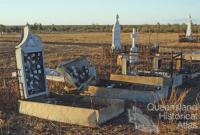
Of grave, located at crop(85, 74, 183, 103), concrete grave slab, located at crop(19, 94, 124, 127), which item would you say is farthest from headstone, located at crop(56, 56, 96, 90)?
concrete grave slab, located at crop(19, 94, 124, 127)

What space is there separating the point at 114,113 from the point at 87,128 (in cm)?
82

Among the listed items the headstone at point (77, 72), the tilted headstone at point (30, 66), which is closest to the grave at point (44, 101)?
the tilted headstone at point (30, 66)

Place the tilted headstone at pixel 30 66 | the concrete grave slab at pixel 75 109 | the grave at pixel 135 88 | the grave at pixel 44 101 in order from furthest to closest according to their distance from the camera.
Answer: the grave at pixel 135 88
the tilted headstone at pixel 30 66
the grave at pixel 44 101
the concrete grave slab at pixel 75 109

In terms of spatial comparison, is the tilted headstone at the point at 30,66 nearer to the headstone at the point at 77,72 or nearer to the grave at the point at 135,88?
the headstone at the point at 77,72

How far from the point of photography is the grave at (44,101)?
7836 millimetres

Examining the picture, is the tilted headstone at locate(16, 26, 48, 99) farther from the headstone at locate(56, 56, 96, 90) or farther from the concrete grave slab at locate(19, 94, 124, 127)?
the headstone at locate(56, 56, 96, 90)

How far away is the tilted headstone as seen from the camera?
30.2ft

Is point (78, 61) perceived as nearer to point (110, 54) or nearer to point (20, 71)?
point (20, 71)

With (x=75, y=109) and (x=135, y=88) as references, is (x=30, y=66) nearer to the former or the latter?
(x=75, y=109)

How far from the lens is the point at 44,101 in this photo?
9047mm

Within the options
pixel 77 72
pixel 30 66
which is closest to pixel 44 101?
pixel 30 66

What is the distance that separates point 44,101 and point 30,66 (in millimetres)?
973

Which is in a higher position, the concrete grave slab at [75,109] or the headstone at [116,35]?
the headstone at [116,35]

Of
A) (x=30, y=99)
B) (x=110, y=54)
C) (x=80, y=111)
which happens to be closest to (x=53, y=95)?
(x=30, y=99)
